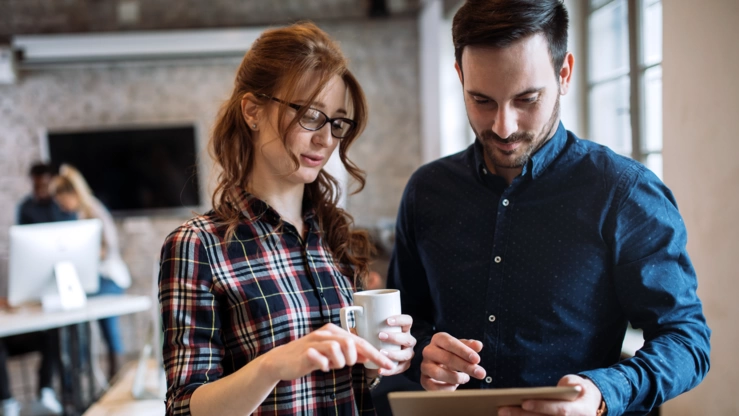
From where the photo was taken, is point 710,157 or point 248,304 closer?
point 248,304

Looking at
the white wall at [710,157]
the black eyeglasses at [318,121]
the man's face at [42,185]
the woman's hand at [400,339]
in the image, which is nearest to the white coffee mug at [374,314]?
the woman's hand at [400,339]

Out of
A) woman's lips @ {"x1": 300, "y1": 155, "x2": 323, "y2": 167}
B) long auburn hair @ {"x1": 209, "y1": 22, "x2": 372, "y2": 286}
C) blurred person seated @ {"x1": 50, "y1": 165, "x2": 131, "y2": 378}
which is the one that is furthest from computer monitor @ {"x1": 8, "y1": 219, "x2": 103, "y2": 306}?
woman's lips @ {"x1": 300, "y1": 155, "x2": 323, "y2": 167}

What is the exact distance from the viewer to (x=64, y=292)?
132 inches

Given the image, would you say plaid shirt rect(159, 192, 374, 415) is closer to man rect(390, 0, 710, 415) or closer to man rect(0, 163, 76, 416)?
man rect(390, 0, 710, 415)

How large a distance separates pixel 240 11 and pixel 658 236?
5.40 meters

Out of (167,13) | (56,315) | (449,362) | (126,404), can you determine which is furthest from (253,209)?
(167,13)

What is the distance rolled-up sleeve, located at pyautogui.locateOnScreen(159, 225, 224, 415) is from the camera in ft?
3.48

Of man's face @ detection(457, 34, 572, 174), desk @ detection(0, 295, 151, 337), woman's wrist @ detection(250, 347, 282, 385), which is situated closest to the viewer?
woman's wrist @ detection(250, 347, 282, 385)

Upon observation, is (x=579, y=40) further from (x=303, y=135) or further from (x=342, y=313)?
(x=342, y=313)

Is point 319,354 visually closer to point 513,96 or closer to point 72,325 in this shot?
point 513,96

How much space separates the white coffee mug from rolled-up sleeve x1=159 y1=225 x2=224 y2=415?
239 mm

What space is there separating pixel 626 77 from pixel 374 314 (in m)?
2.27

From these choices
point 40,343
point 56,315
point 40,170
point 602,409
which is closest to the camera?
point 602,409

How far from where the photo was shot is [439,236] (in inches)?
53.7
